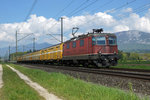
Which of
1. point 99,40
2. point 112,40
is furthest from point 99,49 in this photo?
point 112,40

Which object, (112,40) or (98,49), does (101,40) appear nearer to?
(98,49)

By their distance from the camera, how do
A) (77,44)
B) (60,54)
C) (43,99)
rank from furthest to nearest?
(60,54)
(77,44)
(43,99)

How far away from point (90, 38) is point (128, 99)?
50.4ft

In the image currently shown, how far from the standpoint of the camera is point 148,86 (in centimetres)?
909

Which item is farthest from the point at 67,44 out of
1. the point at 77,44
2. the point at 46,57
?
the point at 46,57

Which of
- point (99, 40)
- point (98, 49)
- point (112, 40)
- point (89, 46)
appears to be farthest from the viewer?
point (112, 40)

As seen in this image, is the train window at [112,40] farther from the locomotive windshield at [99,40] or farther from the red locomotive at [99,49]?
the locomotive windshield at [99,40]

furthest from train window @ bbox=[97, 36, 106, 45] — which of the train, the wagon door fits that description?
A: the wagon door

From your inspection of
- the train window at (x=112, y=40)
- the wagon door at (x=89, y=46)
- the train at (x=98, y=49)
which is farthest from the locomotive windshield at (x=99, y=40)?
the train window at (x=112, y=40)

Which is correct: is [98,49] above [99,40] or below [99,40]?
below

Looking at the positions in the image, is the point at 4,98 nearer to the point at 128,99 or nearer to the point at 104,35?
the point at 128,99

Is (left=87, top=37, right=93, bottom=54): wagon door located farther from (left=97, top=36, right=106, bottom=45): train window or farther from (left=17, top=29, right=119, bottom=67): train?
(left=97, top=36, right=106, bottom=45): train window

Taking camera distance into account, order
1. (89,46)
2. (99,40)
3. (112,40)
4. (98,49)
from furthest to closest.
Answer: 1. (112,40)
2. (89,46)
3. (99,40)
4. (98,49)

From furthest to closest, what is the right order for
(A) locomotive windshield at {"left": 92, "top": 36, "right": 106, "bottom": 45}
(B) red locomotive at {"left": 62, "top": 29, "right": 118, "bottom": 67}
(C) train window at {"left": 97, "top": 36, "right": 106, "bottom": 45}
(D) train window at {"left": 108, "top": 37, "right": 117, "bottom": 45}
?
(D) train window at {"left": 108, "top": 37, "right": 117, "bottom": 45}
(C) train window at {"left": 97, "top": 36, "right": 106, "bottom": 45}
(A) locomotive windshield at {"left": 92, "top": 36, "right": 106, "bottom": 45}
(B) red locomotive at {"left": 62, "top": 29, "right": 118, "bottom": 67}
